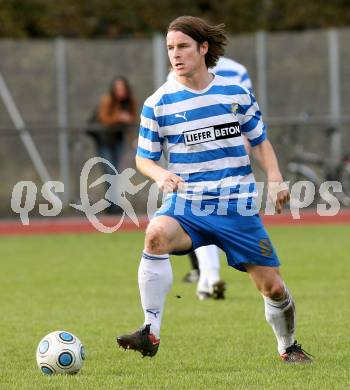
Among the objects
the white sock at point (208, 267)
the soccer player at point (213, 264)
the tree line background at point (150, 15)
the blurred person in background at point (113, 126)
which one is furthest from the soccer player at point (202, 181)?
the tree line background at point (150, 15)

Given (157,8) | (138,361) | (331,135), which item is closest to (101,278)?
(138,361)

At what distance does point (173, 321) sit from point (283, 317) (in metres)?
2.23

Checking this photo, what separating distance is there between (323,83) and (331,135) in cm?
135

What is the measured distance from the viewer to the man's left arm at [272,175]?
6.98m

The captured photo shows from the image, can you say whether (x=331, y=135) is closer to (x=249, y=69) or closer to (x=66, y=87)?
(x=249, y=69)

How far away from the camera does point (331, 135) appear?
781 inches

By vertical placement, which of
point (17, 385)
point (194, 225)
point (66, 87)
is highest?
point (66, 87)

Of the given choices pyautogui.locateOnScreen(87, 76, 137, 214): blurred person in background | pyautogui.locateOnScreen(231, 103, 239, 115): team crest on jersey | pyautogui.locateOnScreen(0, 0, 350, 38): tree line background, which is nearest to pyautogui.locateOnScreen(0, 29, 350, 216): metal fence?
pyautogui.locateOnScreen(87, 76, 137, 214): blurred person in background

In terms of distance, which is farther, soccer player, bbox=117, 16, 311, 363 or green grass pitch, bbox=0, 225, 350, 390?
soccer player, bbox=117, 16, 311, 363

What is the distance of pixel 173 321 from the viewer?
9266mm

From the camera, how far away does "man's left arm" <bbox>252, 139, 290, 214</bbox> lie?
698 centimetres

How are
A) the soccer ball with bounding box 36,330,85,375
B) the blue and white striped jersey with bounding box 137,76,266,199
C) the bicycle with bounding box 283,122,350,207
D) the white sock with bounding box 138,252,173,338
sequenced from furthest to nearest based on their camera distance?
the bicycle with bounding box 283,122,350,207, the blue and white striped jersey with bounding box 137,76,266,199, the white sock with bounding box 138,252,173,338, the soccer ball with bounding box 36,330,85,375

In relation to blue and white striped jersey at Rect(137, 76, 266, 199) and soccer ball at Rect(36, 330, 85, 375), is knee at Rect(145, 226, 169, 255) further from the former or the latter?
soccer ball at Rect(36, 330, 85, 375)

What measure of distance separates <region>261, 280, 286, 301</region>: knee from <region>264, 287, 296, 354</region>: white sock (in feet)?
0.13
